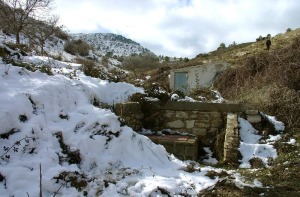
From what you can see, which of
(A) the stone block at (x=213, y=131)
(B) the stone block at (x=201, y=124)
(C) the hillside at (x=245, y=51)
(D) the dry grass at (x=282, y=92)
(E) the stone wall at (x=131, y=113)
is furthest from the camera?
(C) the hillside at (x=245, y=51)

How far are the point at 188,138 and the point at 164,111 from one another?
107 cm

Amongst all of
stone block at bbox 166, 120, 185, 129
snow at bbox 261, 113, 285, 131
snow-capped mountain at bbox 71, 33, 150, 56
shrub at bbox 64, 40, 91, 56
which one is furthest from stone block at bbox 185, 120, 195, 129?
snow-capped mountain at bbox 71, 33, 150, 56

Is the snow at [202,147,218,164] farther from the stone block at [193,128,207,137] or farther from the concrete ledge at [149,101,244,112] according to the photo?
the concrete ledge at [149,101,244,112]

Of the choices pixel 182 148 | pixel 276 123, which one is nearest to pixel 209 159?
pixel 182 148

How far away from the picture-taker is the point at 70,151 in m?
4.30

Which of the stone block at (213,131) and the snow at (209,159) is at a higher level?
the stone block at (213,131)

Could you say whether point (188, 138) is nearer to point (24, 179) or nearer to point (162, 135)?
point (162, 135)

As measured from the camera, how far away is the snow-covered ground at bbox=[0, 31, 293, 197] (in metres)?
3.71

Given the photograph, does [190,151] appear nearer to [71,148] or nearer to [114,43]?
[71,148]

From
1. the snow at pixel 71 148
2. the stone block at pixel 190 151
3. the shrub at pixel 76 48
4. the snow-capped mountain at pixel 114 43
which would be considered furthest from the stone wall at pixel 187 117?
the snow-capped mountain at pixel 114 43

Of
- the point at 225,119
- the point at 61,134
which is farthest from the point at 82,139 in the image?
the point at 225,119

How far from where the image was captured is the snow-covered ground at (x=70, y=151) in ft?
12.2

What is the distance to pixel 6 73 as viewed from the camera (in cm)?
530

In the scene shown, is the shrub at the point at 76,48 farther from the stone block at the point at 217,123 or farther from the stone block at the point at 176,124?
the stone block at the point at 217,123
